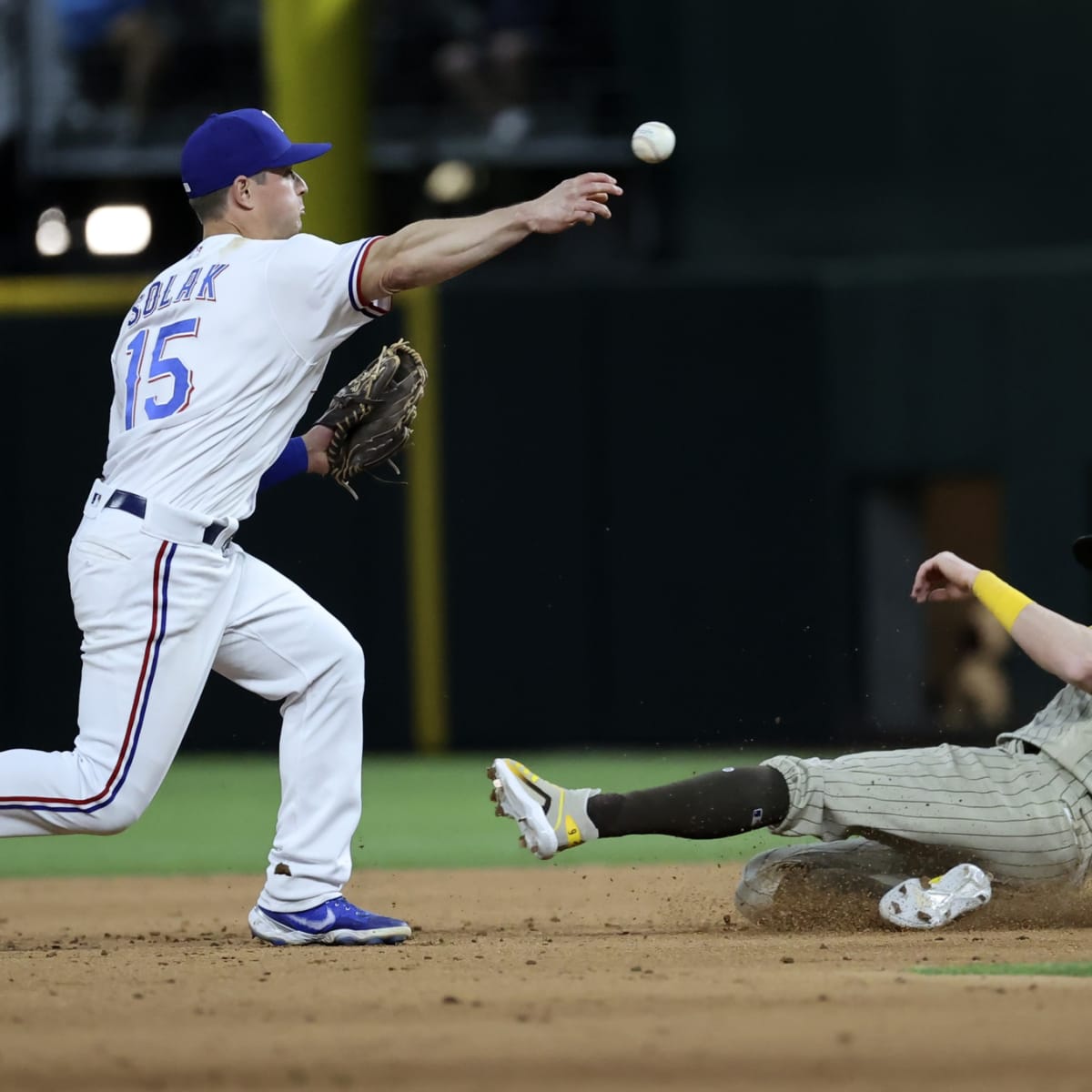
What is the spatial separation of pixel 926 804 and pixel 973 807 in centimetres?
10

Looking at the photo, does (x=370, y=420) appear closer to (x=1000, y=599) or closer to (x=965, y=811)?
(x=1000, y=599)

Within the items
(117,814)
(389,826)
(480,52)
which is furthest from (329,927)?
(480,52)

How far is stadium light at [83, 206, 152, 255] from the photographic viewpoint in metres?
12.8

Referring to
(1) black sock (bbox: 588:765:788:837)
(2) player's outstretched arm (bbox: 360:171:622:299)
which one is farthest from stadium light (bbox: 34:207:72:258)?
(1) black sock (bbox: 588:765:788:837)

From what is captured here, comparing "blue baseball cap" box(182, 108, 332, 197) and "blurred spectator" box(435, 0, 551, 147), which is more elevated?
"blurred spectator" box(435, 0, 551, 147)

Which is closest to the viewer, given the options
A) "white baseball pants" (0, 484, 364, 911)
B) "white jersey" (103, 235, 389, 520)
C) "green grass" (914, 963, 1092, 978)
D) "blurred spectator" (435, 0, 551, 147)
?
"green grass" (914, 963, 1092, 978)

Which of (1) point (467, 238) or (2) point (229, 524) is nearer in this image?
(1) point (467, 238)

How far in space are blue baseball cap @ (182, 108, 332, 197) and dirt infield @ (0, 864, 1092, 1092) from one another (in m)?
1.72

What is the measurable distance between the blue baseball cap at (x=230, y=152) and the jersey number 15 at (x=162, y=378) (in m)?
0.37

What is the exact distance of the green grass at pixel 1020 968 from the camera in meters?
3.79

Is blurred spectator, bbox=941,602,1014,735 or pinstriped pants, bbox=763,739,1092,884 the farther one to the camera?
blurred spectator, bbox=941,602,1014,735

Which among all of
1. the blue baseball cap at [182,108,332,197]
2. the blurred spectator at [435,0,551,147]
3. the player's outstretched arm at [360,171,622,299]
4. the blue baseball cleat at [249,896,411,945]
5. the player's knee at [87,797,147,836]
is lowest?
the blue baseball cleat at [249,896,411,945]

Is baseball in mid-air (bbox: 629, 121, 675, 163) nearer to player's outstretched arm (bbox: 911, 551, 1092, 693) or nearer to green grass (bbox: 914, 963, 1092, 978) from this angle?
player's outstretched arm (bbox: 911, 551, 1092, 693)

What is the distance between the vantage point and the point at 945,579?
14.6ft
